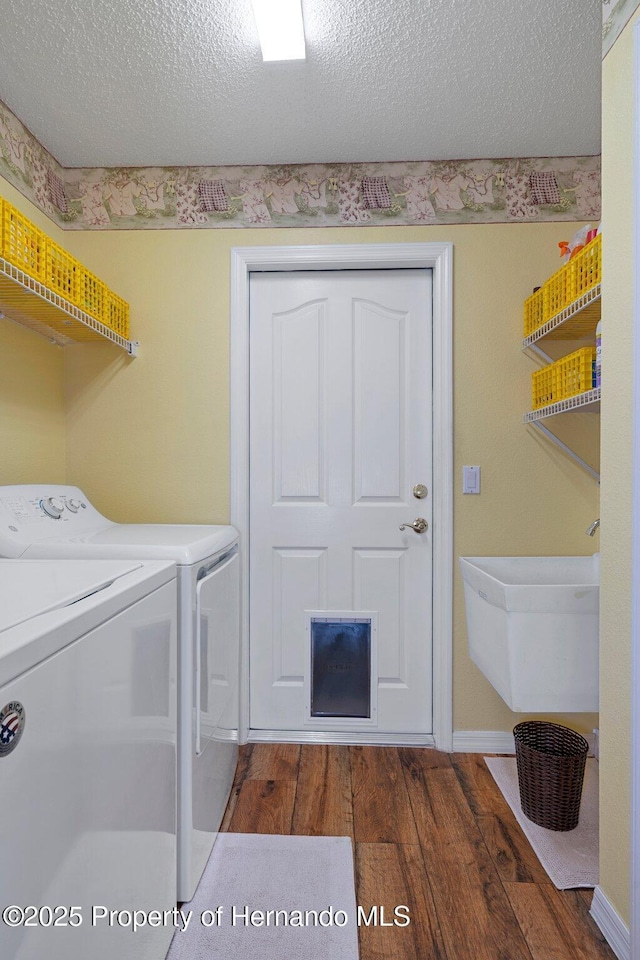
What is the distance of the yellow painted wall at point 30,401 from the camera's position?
188 centimetres

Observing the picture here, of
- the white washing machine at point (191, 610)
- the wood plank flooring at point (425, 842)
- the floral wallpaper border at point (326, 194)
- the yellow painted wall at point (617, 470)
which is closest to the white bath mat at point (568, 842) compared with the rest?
the wood plank flooring at point (425, 842)

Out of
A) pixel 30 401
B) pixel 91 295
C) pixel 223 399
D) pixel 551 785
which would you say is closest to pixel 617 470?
pixel 551 785

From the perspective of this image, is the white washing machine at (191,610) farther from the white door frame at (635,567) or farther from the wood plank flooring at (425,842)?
the white door frame at (635,567)

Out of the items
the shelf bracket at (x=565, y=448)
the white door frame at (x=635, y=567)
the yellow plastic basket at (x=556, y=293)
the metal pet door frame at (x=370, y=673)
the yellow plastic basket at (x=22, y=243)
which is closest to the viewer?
the white door frame at (x=635, y=567)

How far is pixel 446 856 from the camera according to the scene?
1.57 m

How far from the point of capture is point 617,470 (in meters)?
1.29

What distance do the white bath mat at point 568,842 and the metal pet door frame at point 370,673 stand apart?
→ 21.3 inches

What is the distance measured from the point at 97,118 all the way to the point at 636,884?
8.93ft

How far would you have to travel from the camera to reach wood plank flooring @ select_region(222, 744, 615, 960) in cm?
129

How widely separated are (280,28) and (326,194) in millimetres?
708

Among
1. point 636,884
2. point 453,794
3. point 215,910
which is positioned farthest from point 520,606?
point 215,910

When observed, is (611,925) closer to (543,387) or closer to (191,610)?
(191,610)

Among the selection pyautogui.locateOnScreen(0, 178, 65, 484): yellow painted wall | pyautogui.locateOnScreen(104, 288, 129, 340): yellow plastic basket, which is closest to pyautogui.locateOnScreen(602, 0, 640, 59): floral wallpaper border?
pyautogui.locateOnScreen(104, 288, 129, 340): yellow plastic basket

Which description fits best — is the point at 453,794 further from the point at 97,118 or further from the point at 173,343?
the point at 97,118
